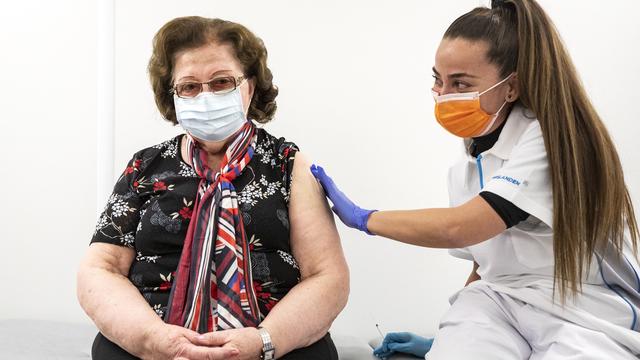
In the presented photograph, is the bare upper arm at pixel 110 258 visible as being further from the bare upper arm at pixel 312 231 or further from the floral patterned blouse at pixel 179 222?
the bare upper arm at pixel 312 231

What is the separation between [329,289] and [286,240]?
0.19 meters

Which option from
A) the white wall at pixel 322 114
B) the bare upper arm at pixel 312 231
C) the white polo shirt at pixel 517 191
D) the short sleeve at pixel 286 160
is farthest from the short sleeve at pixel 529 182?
the white wall at pixel 322 114

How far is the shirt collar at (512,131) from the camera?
1798 mm

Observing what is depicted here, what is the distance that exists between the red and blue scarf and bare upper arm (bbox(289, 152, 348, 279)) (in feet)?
0.52

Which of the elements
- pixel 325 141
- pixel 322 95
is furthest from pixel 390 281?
pixel 322 95

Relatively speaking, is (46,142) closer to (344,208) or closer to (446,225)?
(344,208)

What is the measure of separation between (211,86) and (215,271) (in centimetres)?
52

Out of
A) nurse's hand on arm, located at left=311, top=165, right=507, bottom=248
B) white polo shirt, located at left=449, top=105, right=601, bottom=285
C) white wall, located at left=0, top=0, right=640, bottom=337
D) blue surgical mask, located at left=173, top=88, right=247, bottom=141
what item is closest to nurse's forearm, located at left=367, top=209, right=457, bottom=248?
nurse's hand on arm, located at left=311, top=165, right=507, bottom=248

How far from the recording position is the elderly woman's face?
1941mm

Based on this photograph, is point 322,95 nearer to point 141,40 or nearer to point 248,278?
point 141,40

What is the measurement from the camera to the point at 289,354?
182cm

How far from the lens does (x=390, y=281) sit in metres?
2.79

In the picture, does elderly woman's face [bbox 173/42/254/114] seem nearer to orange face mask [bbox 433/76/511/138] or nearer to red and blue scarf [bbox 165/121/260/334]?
red and blue scarf [bbox 165/121/260/334]

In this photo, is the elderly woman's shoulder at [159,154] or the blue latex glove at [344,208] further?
the elderly woman's shoulder at [159,154]
